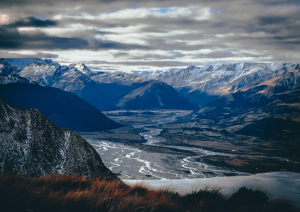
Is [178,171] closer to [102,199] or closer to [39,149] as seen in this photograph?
[39,149]

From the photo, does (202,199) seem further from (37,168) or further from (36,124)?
(36,124)

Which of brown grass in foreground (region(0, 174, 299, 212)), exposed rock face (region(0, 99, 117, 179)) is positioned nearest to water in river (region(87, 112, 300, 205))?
brown grass in foreground (region(0, 174, 299, 212))

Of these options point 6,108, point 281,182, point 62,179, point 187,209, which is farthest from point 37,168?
point 281,182

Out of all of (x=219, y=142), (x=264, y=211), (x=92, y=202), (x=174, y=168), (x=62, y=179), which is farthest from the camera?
(x=219, y=142)

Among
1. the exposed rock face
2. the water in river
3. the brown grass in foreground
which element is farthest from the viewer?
the water in river

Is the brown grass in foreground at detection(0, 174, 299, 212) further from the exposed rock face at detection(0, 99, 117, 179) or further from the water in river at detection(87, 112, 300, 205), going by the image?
the exposed rock face at detection(0, 99, 117, 179)
